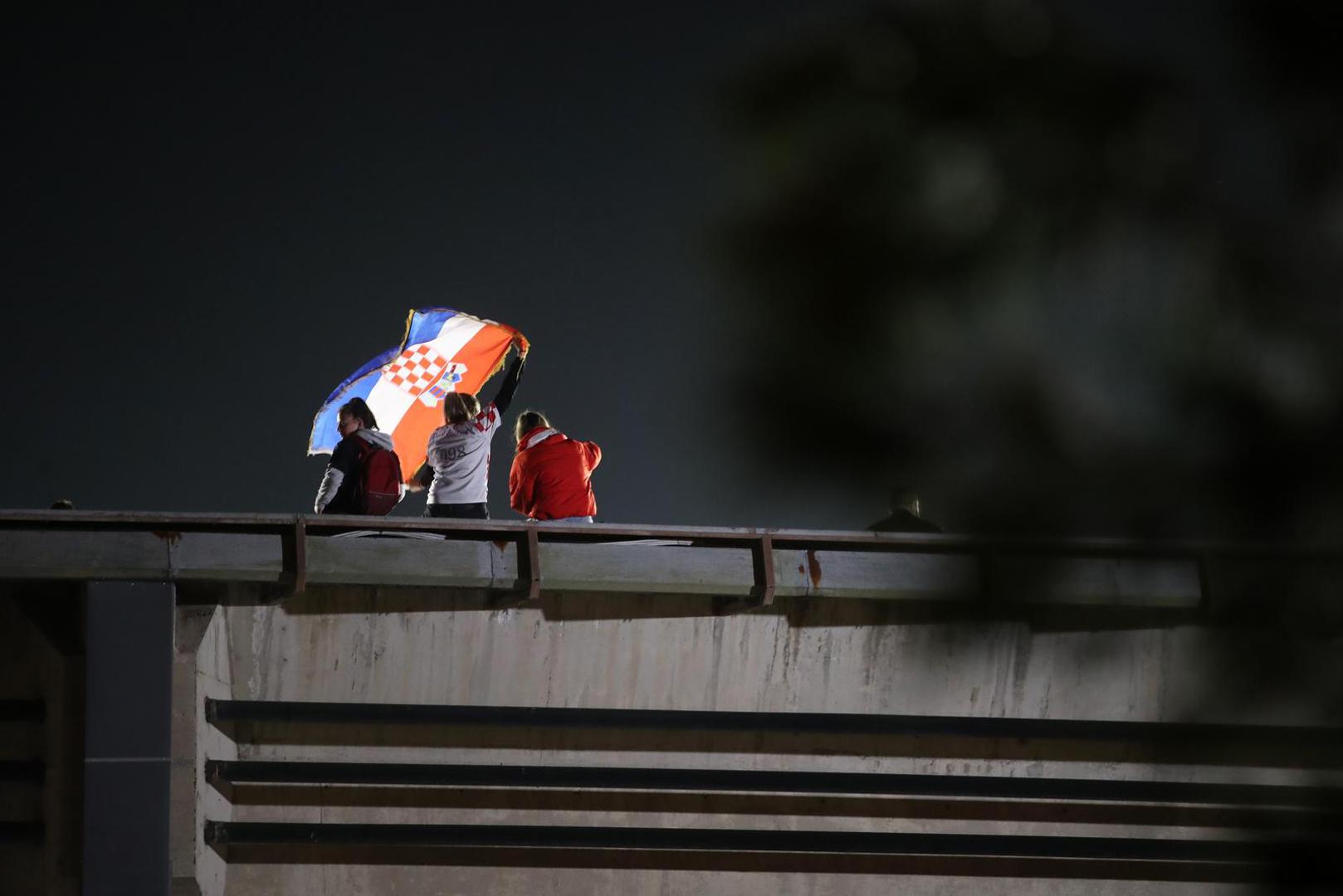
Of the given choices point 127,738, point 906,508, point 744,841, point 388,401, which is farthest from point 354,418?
point 906,508

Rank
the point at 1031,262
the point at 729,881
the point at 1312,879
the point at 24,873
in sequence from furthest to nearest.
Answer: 1. the point at 729,881
2. the point at 24,873
3. the point at 1312,879
4. the point at 1031,262

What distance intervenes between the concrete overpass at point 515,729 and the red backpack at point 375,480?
54 cm

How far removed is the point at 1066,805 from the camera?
11.3 meters

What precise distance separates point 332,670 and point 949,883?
481cm

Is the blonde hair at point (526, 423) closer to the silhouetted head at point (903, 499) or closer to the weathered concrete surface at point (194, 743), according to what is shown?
the weathered concrete surface at point (194, 743)

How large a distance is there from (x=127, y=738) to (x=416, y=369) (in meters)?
5.03

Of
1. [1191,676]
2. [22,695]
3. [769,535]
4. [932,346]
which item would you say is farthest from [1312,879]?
[22,695]

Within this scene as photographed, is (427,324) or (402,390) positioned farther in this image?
(427,324)

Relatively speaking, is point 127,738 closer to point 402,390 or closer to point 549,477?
point 549,477

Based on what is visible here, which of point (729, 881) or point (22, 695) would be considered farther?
point (729, 881)

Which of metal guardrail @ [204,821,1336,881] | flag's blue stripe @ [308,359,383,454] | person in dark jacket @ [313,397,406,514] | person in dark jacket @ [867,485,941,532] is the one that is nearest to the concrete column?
metal guardrail @ [204,821,1336,881]

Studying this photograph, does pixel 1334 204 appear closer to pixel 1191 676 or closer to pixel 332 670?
pixel 1191 676

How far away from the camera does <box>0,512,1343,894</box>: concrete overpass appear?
9844 mm

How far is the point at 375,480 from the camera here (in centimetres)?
1071
